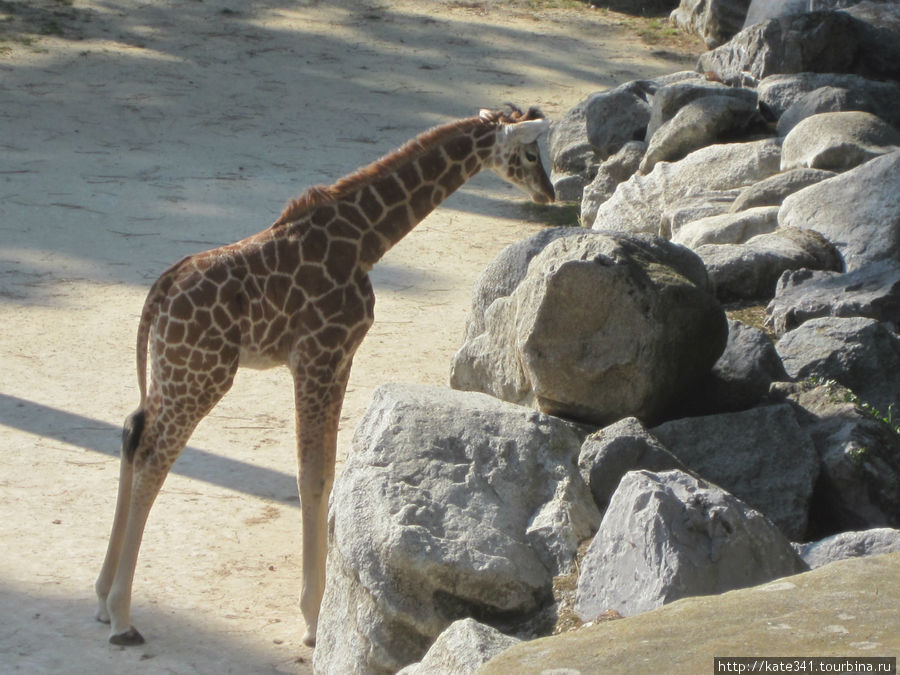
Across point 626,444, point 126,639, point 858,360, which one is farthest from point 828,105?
point 126,639

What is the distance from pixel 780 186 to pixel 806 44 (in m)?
3.42

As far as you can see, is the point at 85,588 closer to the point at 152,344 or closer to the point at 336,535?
the point at 152,344

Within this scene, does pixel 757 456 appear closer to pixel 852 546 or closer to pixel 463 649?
pixel 852 546

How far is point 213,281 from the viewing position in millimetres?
4664

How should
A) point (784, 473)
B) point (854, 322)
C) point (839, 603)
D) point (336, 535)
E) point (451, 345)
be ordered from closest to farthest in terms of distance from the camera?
point (839, 603)
point (336, 535)
point (784, 473)
point (854, 322)
point (451, 345)

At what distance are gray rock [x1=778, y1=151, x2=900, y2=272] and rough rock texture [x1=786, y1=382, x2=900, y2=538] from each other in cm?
217

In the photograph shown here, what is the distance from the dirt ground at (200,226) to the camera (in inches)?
192

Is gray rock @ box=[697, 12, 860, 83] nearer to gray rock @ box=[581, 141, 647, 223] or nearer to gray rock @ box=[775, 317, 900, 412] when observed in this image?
gray rock @ box=[581, 141, 647, 223]

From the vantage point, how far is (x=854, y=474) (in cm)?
452

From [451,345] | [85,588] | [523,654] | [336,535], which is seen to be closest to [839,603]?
[523,654]

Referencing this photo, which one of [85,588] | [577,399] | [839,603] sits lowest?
[85,588]

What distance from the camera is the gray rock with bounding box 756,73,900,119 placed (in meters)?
9.44

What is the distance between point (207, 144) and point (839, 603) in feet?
32.8

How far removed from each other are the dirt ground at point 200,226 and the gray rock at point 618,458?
1.41m
